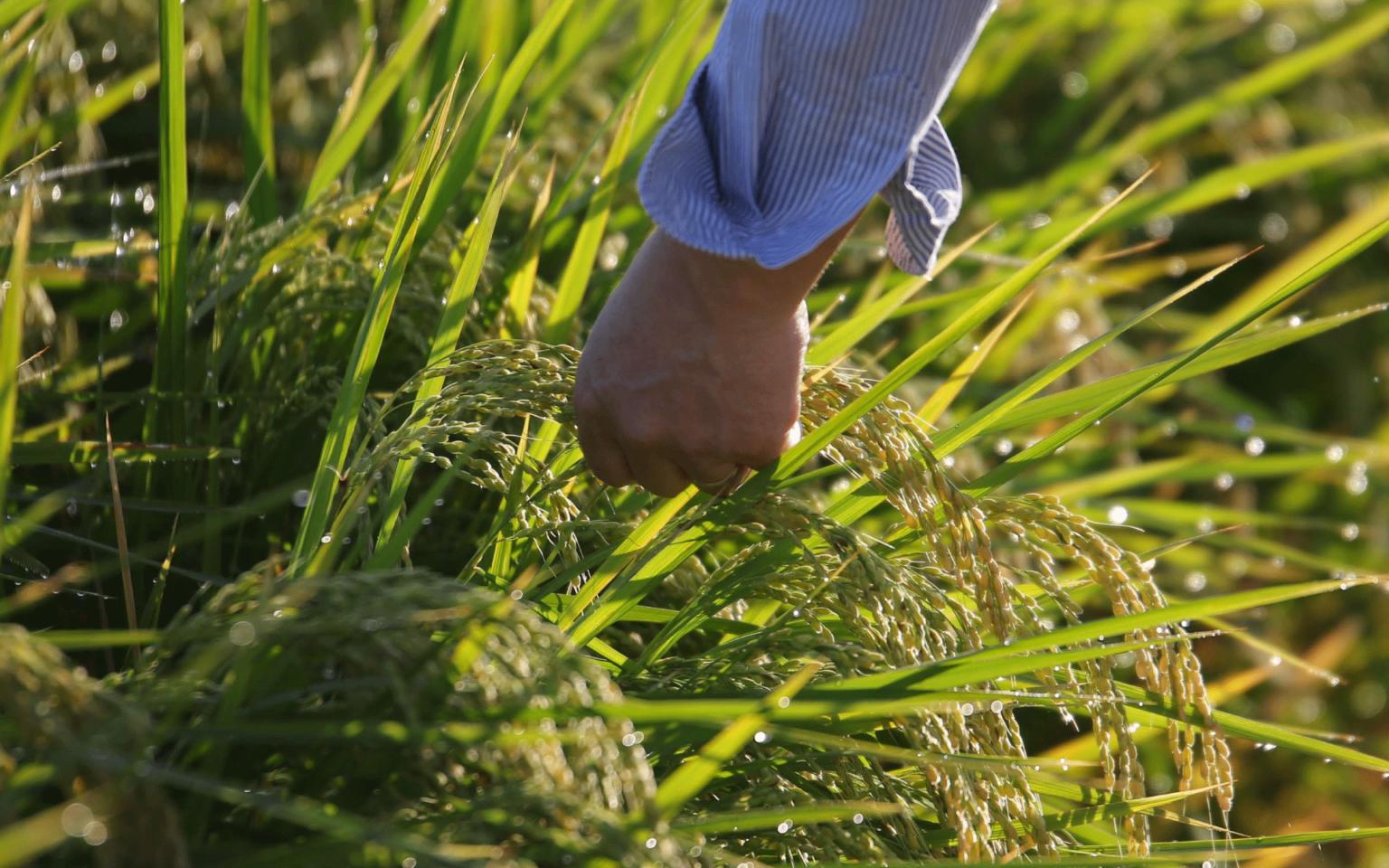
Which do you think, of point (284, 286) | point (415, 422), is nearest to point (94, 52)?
point (284, 286)

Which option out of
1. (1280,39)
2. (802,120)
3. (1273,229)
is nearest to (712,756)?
(802,120)

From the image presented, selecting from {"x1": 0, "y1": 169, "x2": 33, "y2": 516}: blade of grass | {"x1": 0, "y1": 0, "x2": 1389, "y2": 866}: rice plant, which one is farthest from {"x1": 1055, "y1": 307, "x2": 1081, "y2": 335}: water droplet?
{"x1": 0, "y1": 169, "x2": 33, "y2": 516}: blade of grass

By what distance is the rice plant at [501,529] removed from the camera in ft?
2.82

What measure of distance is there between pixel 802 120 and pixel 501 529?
0.48m

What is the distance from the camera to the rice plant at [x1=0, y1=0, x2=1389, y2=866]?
2.82ft

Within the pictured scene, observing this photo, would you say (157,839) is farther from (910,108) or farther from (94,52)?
(94,52)

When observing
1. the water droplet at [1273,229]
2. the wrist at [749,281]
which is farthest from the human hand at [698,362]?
the water droplet at [1273,229]

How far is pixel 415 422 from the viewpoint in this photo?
44.8 inches

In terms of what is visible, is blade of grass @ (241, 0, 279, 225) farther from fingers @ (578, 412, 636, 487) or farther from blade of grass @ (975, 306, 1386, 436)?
blade of grass @ (975, 306, 1386, 436)

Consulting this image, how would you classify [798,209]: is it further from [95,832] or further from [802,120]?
[95,832]

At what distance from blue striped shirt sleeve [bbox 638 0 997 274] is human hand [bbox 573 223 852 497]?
0.04 m

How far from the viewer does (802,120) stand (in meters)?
1.08

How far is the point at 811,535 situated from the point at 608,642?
0.30 metres

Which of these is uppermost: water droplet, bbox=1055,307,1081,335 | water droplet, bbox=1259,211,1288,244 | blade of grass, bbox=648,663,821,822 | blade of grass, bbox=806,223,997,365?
blade of grass, bbox=806,223,997,365
